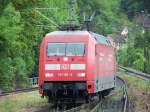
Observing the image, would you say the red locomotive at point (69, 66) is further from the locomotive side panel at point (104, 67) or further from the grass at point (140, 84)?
the grass at point (140, 84)

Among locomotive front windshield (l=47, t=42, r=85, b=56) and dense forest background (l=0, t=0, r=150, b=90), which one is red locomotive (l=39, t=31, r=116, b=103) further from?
dense forest background (l=0, t=0, r=150, b=90)

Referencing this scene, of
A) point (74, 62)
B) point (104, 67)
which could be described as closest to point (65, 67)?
point (74, 62)

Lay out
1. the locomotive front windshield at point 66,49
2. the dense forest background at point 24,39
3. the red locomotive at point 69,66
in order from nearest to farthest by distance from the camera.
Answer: the red locomotive at point 69,66, the locomotive front windshield at point 66,49, the dense forest background at point 24,39

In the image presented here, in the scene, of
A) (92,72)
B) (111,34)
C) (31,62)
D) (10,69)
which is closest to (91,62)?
(92,72)

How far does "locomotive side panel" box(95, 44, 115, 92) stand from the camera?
27.2 m

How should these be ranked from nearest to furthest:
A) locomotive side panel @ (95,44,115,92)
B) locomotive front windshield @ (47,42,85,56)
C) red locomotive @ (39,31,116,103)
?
red locomotive @ (39,31,116,103) < locomotive front windshield @ (47,42,85,56) < locomotive side panel @ (95,44,115,92)

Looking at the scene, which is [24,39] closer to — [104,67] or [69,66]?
[104,67]

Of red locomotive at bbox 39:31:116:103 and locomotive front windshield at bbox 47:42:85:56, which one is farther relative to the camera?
locomotive front windshield at bbox 47:42:85:56

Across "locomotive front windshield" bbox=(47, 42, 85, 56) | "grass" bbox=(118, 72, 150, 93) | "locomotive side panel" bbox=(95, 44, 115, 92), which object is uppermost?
"locomotive front windshield" bbox=(47, 42, 85, 56)

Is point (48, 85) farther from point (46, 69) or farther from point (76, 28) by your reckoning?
point (76, 28)

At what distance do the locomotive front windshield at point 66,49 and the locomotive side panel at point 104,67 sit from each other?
1003 millimetres

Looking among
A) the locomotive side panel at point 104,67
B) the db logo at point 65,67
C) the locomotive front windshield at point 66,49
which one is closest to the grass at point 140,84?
the locomotive side panel at point 104,67

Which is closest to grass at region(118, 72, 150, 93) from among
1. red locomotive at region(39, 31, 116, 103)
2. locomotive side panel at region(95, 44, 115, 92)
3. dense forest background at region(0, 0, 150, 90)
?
locomotive side panel at region(95, 44, 115, 92)

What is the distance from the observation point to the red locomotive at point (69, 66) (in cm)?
2570
